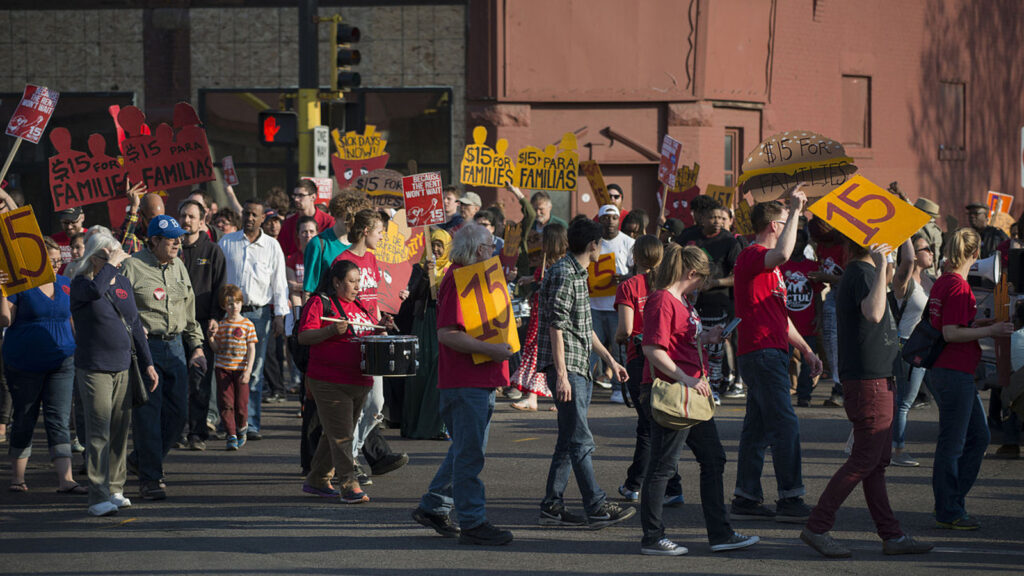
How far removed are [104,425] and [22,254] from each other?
120 cm

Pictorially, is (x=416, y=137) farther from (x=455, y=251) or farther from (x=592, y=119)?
(x=455, y=251)

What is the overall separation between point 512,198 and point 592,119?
2.06m

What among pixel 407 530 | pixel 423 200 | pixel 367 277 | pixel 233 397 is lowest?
pixel 407 530

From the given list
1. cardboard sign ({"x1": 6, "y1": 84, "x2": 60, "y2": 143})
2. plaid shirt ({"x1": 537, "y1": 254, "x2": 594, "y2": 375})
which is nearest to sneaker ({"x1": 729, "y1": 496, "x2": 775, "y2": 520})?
plaid shirt ({"x1": 537, "y1": 254, "x2": 594, "y2": 375})

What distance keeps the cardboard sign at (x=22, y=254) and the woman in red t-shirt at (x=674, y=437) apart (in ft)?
12.6

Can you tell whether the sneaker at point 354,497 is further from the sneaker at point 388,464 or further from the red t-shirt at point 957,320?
the red t-shirt at point 957,320

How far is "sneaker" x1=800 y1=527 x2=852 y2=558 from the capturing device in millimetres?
6797

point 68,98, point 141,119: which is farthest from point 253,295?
point 68,98

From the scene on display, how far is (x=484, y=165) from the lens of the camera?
48.8 ft

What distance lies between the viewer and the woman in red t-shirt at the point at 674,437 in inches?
271

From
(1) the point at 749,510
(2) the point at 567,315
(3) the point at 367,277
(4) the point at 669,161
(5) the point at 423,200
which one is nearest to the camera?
(2) the point at 567,315

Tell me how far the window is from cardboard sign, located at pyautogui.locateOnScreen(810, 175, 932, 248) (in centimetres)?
1928

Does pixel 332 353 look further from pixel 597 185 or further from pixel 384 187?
pixel 597 185

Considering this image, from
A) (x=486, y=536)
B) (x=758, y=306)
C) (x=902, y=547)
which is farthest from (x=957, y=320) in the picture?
(x=486, y=536)
